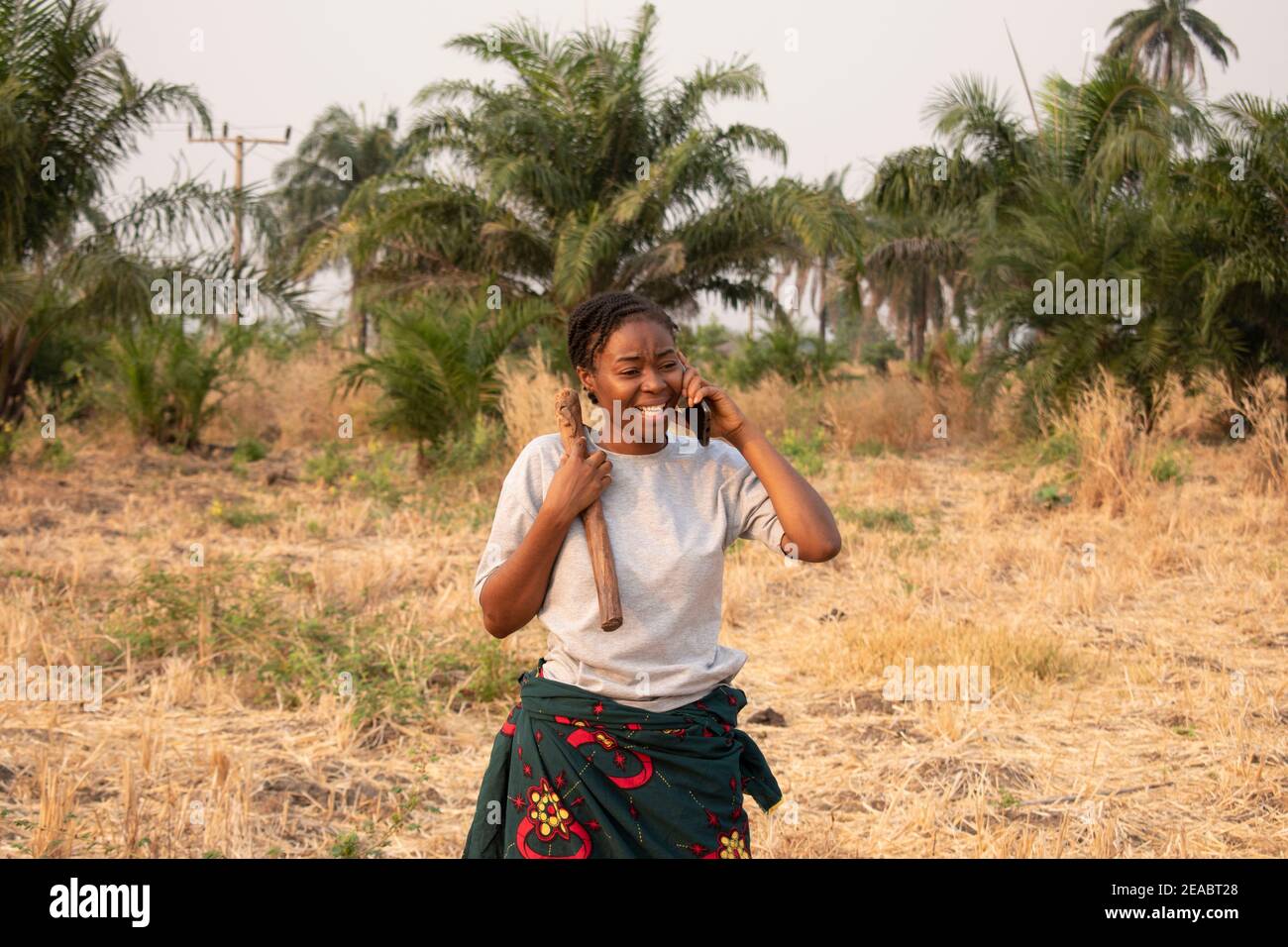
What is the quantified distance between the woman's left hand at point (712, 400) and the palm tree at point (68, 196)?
9.46 meters

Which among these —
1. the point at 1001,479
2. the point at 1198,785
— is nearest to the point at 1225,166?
the point at 1001,479

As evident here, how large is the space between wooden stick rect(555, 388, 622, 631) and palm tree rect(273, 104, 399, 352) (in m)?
29.8

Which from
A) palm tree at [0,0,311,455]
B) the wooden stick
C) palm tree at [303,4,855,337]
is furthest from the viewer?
palm tree at [303,4,855,337]

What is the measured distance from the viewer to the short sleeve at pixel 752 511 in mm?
2191

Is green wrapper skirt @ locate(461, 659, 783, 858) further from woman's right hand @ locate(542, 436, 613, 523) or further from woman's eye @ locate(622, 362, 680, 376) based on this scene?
woman's eye @ locate(622, 362, 680, 376)

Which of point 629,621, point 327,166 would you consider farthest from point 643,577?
point 327,166

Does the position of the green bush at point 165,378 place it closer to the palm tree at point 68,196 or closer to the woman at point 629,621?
the palm tree at point 68,196

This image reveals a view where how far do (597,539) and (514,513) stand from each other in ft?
0.56

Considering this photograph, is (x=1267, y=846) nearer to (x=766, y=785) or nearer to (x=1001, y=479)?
(x=766, y=785)

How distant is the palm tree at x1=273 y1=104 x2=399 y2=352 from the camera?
3191 centimetres

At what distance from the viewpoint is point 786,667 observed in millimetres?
5305

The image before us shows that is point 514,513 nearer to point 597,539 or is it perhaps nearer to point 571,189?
point 597,539

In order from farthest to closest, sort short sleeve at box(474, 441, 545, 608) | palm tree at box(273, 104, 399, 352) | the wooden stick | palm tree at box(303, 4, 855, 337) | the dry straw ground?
palm tree at box(273, 104, 399, 352) < palm tree at box(303, 4, 855, 337) < the dry straw ground < short sleeve at box(474, 441, 545, 608) < the wooden stick

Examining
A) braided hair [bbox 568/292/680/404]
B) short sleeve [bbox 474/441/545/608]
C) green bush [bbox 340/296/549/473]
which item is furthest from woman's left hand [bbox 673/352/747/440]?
green bush [bbox 340/296/549/473]
